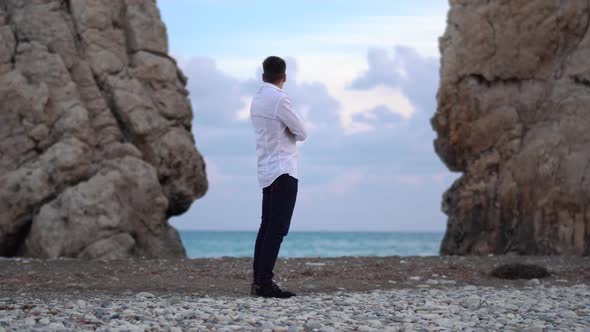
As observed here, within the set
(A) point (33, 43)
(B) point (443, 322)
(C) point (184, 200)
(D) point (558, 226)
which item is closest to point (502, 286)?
(B) point (443, 322)

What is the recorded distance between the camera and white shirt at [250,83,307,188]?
7.89 metres

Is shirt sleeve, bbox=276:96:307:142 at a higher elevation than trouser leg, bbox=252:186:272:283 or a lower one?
higher

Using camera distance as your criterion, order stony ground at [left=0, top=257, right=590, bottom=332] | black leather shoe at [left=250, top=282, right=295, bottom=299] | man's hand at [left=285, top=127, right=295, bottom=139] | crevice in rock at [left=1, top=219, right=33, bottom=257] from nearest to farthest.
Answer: stony ground at [left=0, top=257, right=590, bottom=332]
man's hand at [left=285, top=127, right=295, bottom=139]
black leather shoe at [left=250, top=282, right=295, bottom=299]
crevice in rock at [left=1, top=219, right=33, bottom=257]

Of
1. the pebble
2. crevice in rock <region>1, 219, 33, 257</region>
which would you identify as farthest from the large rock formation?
crevice in rock <region>1, 219, 33, 257</region>

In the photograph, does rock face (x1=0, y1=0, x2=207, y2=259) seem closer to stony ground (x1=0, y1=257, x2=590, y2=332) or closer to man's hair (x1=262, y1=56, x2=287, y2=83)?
stony ground (x1=0, y1=257, x2=590, y2=332)

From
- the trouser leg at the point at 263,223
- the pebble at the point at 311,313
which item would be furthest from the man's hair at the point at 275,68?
the pebble at the point at 311,313

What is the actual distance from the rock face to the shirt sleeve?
8704 millimetres

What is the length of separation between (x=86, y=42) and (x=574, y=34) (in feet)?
38.7

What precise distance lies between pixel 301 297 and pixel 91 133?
9914 mm

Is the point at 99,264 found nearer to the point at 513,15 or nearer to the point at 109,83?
the point at 109,83

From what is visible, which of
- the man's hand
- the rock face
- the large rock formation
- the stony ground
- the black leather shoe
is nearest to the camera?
the stony ground

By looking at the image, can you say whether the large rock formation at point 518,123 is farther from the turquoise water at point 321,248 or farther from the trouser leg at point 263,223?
the turquoise water at point 321,248

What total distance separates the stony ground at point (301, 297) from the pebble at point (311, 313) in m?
0.01

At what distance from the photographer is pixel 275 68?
8.05 metres
